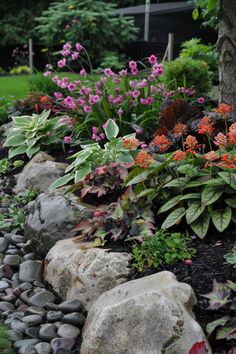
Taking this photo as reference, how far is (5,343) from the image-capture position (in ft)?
9.86

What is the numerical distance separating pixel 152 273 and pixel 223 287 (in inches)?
20.4

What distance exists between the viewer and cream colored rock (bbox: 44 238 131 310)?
3.39 meters

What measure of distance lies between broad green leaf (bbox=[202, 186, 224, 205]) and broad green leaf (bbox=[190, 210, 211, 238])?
10 cm

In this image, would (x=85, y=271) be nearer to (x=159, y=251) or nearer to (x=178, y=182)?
(x=159, y=251)

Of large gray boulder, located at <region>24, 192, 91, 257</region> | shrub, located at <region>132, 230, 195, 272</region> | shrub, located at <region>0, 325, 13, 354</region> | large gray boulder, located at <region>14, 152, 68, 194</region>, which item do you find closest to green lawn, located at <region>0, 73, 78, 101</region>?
large gray boulder, located at <region>14, 152, 68, 194</region>

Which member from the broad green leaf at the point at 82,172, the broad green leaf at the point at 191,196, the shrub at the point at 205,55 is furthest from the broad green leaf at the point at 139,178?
the shrub at the point at 205,55

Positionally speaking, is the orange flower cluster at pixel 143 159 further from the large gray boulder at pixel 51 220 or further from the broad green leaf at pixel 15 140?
the broad green leaf at pixel 15 140

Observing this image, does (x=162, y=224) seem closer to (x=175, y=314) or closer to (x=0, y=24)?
(x=175, y=314)

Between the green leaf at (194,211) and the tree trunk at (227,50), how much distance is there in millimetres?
1967

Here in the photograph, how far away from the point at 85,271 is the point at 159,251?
1.59ft

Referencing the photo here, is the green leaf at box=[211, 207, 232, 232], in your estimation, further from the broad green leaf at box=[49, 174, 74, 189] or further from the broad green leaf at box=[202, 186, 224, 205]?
the broad green leaf at box=[49, 174, 74, 189]

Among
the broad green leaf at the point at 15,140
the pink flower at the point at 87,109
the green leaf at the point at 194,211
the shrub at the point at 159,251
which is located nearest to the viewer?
the shrub at the point at 159,251

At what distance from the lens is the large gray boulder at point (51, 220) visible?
4.14 metres

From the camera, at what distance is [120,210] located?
12.5ft
